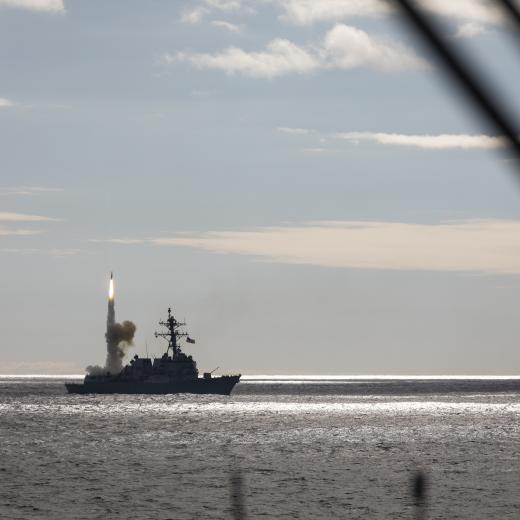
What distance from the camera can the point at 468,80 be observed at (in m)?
2.14

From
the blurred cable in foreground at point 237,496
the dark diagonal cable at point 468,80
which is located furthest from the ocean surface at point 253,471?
the dark diagonal cable at point 468,80

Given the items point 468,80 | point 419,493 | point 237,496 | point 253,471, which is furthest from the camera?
point 253,471

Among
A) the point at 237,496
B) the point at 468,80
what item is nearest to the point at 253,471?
the point at 237,496

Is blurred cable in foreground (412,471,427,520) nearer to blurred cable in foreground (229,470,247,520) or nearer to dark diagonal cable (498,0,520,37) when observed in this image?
blurred cable in foreground (229,470,247,520)

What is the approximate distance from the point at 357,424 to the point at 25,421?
Answer: 1928 inches

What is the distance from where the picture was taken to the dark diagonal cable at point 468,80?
2.10 meters

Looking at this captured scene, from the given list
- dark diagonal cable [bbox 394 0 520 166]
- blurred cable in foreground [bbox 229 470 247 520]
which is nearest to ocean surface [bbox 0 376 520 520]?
blurred cable in foreground [bbox 229 470 247 520]

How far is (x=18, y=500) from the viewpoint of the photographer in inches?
2096

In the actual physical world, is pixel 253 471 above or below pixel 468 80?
below

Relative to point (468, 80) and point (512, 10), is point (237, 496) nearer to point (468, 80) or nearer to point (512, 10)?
point (468, 80)

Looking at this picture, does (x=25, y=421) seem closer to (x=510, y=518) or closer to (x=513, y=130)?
(x=510, y=518)

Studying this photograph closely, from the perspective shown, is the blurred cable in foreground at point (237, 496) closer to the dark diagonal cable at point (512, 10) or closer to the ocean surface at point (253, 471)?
the ocean surface at point (253, 471)

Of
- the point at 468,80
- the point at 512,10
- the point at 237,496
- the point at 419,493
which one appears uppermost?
the point at 512,10

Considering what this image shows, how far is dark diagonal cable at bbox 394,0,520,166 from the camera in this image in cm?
210
